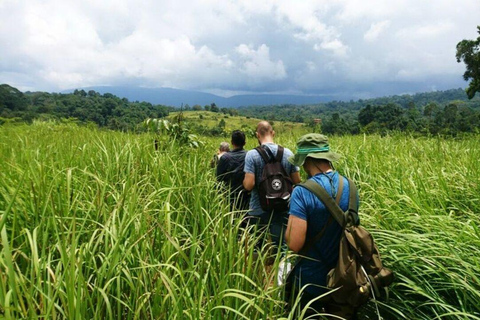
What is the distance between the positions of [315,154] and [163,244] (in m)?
1.34

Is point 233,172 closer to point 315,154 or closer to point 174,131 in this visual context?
point 174,131

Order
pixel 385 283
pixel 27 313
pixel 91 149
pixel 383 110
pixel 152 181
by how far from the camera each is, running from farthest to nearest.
Answer: pixel 383 110 → pixel 91 149 → pixel 152 181 → pixel 385 283 → pixel 27 313

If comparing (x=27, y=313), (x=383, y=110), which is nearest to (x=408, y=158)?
(x=27, y=313)

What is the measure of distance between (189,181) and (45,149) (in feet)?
5.52

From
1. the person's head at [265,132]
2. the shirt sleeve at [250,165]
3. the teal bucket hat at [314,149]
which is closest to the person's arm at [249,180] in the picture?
the shirt sleeve at [250,165]

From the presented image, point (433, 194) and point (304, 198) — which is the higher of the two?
point (304, 198)

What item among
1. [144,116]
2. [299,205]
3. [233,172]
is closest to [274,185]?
[233,172]

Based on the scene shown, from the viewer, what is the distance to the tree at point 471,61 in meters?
22.2

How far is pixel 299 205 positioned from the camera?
7.00 ft

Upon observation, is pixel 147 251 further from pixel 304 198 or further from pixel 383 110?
pixel 383 110

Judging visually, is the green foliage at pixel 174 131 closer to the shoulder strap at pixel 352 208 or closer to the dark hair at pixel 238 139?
the dark hair at pixel 238 139

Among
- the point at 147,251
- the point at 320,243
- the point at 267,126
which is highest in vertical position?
the point at 267,126

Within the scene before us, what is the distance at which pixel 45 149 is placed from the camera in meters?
3.24

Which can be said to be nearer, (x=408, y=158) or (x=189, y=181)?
(x=189, y=181)
